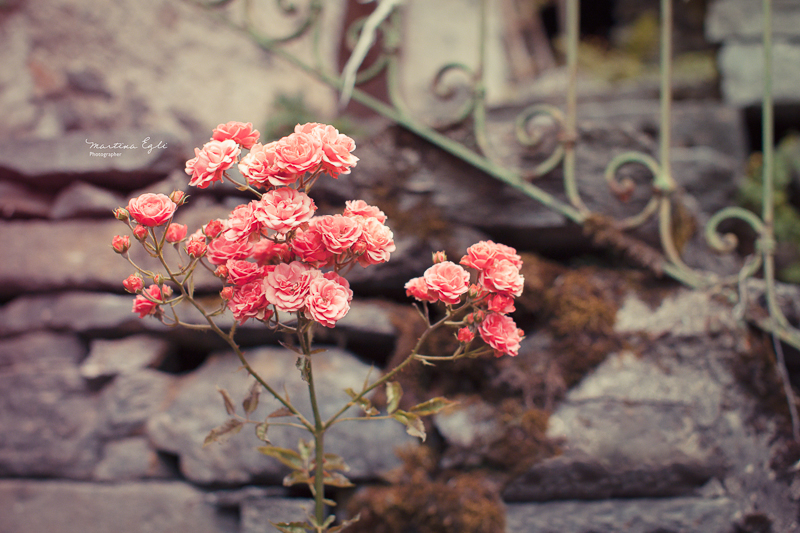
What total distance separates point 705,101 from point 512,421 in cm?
250

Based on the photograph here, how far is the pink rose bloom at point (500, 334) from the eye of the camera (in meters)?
0.89

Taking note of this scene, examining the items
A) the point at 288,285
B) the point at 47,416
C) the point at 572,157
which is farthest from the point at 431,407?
the point at 47,416

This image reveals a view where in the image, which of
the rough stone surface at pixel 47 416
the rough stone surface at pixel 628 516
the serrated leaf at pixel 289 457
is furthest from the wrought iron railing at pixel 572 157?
the rough stone surface at pixel 47 416

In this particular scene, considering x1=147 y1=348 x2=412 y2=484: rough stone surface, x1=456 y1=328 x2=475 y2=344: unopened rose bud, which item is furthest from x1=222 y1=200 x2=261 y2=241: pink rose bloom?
x1=147 y1=348 x2=412 y2=484: rough stone surface

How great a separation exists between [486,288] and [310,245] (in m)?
0.31

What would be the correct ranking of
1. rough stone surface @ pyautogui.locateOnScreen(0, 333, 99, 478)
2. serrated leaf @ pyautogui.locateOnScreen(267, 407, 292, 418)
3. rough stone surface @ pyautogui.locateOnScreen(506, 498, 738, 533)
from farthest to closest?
rough stone surface @ pyautogui.locateOnScreen(0, 333, 99, 478) < rough stone surface @ pyautogui.locateOnScreen(506, 498, 738, 533) < serrated leaf @ pyautogui.locateOnScreen(267, 407, 292, 418)

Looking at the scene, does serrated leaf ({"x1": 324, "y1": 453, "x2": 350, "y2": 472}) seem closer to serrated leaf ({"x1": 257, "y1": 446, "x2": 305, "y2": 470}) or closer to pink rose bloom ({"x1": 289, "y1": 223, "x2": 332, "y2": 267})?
serrated leaf ({"x1": 257, "y1": 446, "x2": 305, "y2": 470})

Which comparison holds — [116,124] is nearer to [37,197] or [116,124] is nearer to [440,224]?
[37,197]

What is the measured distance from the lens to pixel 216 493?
63.5 inches

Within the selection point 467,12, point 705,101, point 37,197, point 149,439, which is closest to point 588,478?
point 149,439

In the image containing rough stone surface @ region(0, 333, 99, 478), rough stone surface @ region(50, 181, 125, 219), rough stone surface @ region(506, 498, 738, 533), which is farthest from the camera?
rough stone surface @ region(50, 181, 125, 219)

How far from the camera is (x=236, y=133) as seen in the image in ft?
2.94

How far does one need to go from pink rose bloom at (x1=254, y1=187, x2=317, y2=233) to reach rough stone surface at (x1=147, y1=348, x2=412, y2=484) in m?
0.89

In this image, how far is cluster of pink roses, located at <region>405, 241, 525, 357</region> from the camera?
0.87 metres
